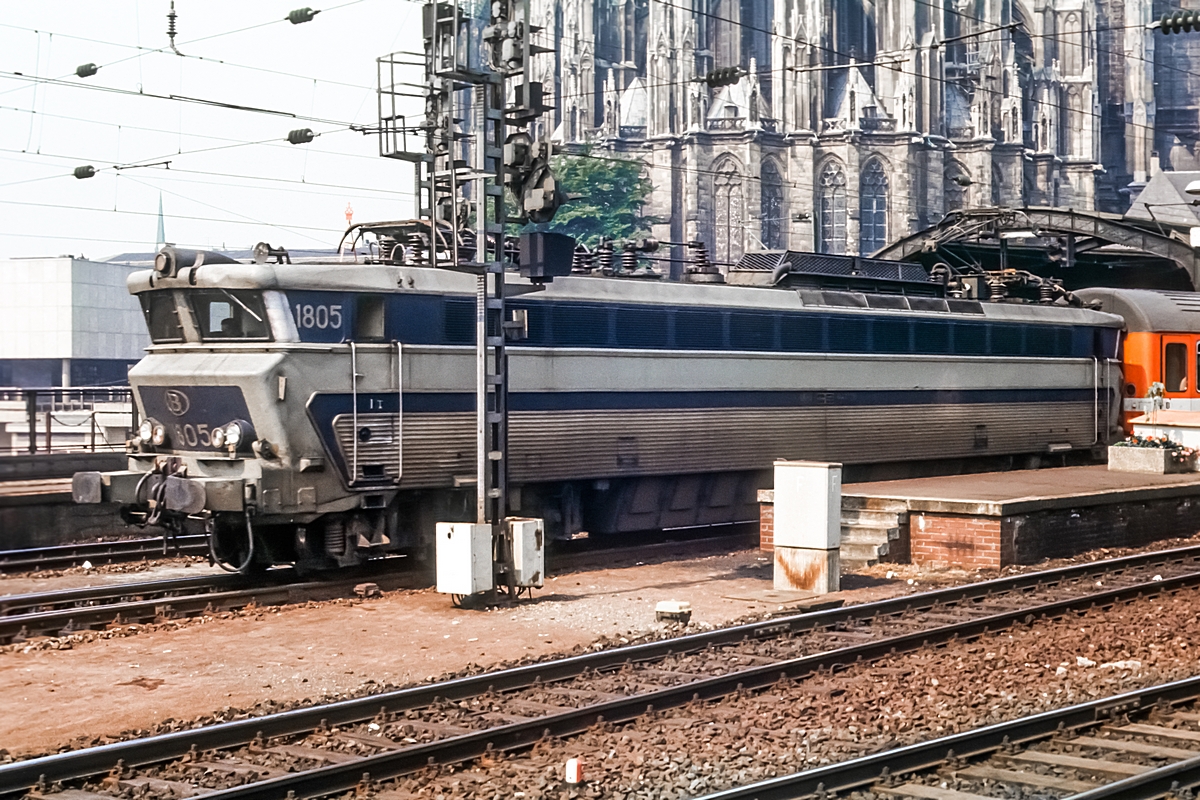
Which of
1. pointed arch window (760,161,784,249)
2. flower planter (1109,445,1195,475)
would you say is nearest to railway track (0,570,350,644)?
flower planter (1109,445,1195,475)

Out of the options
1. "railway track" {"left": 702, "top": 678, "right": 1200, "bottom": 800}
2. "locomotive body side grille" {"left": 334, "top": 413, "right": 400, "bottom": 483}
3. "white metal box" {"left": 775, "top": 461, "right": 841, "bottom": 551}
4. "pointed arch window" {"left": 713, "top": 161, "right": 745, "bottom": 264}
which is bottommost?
"railway track" {"left": 702, "top": 678, "right": 1200, "bottom": 800}

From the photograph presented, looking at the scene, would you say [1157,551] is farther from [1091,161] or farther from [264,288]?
[1091,161]

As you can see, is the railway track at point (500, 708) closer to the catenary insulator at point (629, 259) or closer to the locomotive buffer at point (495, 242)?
the locomotive buffer at point (495, 242)

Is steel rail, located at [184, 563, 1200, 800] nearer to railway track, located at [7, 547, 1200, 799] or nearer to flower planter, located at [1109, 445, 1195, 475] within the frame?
railway track, located at [7, 547, 1200, 799]

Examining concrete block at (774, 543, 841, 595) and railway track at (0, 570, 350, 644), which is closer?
railway track at (0, 570, 350, 644)

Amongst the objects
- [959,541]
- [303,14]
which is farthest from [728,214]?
[959,541]

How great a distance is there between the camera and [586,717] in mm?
10266

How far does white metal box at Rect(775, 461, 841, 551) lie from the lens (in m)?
16.1

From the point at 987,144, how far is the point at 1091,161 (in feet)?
35.7

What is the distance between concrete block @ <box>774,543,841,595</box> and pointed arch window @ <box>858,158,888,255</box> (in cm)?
6571

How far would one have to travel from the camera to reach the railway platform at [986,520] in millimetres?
18391

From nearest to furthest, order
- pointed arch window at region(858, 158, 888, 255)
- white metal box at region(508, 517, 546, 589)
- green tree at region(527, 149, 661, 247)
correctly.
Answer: white metal box at region(508, 517, 546, 589), pointed arch window at region(858, 158, 888, 255), green tree at region(527, 149, 661, 247)

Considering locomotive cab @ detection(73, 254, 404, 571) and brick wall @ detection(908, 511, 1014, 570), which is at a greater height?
locomotive cab @ detection(73, 254, 404, 571)

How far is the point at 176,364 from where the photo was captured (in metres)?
16.6
